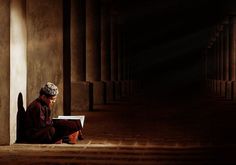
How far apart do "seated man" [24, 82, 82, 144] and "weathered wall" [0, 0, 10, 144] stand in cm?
56

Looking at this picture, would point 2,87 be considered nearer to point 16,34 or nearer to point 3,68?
point 3,68

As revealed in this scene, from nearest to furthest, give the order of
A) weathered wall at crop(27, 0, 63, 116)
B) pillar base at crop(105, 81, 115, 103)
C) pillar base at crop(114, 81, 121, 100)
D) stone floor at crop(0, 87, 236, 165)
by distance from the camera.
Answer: stone floor at crop(0, 87, 236, 165)
weathered wall at crop(27, 0, 63, 116)
pillar base at crop(105, 81, 115, 103)
pillar base at crop(114, 81, 121, 100)

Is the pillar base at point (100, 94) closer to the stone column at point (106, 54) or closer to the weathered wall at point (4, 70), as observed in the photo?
the stone column at point (106, 54)

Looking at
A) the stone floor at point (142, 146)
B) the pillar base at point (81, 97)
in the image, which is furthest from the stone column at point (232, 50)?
the stone floor at point (142, 146)

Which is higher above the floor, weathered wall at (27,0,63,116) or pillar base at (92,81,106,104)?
weathered wall at (27,0,63,116)

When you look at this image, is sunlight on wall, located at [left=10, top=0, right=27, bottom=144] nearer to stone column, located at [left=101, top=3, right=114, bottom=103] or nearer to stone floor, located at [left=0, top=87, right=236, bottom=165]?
stone floor, located at [left=0, top=87, right=236, bottom=165]

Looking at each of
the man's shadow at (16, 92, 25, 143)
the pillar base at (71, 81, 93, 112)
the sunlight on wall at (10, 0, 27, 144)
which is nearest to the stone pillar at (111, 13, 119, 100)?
the pillar base at (71, 81, 93, 112)

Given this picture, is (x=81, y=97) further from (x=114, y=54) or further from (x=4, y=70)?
(x=114, y=54)

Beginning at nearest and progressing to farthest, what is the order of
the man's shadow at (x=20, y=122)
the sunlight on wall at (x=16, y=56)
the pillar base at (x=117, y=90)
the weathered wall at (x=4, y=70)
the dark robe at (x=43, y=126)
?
1. the weathered wall at (x=4, y=70)
2. the sunlight on wall at (x=16, y=56)
3. the dark robe at (x=43, y=126)
4. the man's shadow at (x=20, y=122)
5. the pillar base at (x=117, y=90)

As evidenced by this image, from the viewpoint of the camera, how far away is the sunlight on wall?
11.4m

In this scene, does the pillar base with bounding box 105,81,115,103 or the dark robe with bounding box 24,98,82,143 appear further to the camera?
the pillar base with bounding box 105,81,115,103

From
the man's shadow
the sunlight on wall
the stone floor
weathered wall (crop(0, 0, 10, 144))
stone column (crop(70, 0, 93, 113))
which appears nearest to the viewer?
the stone floor

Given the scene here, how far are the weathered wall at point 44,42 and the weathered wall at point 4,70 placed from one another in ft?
7.06

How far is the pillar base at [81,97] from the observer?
21.2 meters
